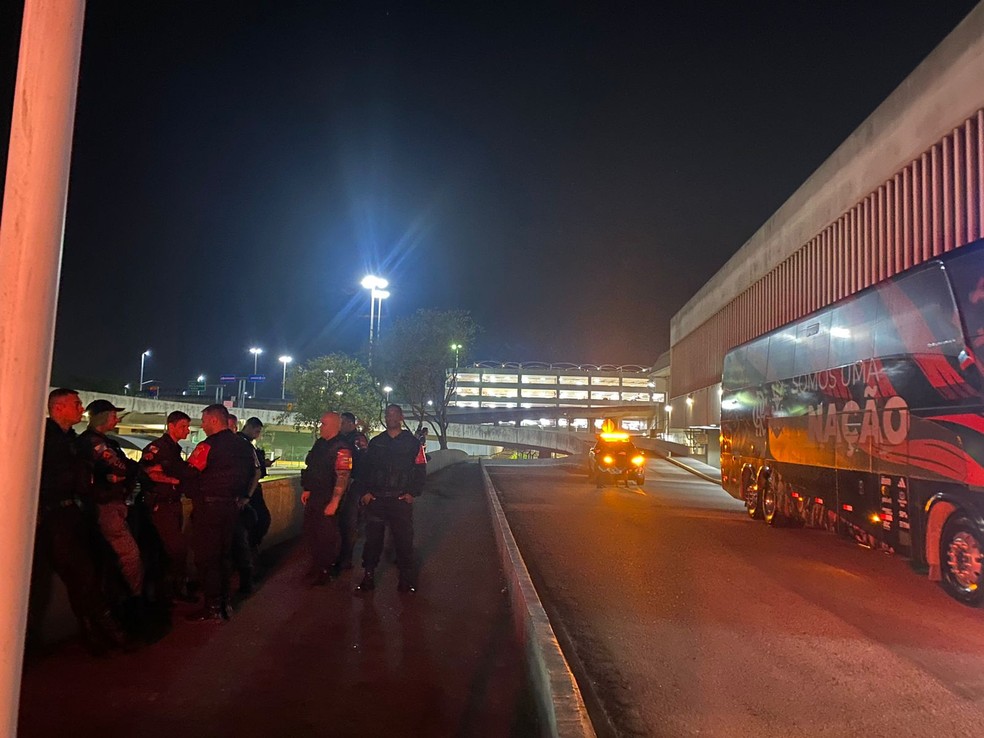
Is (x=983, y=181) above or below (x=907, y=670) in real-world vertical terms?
above

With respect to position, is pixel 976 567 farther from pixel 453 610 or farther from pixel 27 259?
pixel 27 259

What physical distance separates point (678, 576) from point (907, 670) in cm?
363

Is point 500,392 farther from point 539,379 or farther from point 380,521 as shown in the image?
point 380,521

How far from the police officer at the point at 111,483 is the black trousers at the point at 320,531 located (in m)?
1.99

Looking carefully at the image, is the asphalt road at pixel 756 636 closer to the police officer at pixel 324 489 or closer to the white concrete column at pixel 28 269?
the police officer at pixel 324 489

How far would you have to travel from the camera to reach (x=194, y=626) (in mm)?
6043

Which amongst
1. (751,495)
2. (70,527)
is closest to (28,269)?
(70,527)

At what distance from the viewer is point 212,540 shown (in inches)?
240

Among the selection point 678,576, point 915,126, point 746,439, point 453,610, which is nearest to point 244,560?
point 453,610

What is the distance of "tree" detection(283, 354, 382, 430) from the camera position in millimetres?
34719

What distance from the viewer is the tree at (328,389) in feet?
114

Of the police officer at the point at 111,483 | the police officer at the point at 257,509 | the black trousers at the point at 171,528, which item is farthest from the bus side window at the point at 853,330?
the police officer at the point at 111,483

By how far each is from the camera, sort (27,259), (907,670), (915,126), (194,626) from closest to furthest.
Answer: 1. (27,259)
2. (907,670)
3. (194,626)
4. (915,126)

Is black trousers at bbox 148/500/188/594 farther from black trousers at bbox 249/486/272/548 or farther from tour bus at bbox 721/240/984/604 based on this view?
tour bus at bbox 721/240/984/604
